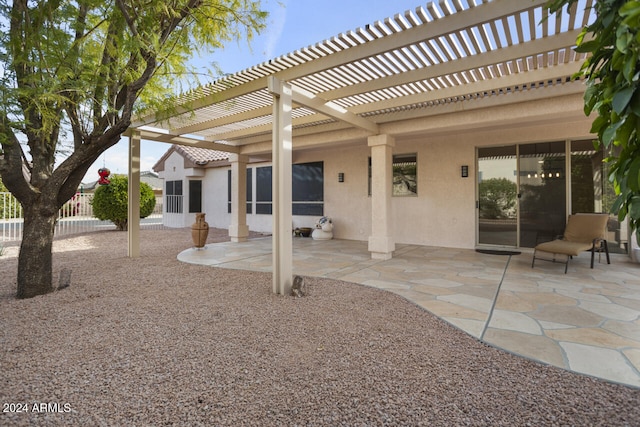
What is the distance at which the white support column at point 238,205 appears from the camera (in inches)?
383

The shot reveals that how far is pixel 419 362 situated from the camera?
2.42m

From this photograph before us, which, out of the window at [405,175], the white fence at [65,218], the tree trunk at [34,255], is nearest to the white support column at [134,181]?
the tree trunk at [34,255]

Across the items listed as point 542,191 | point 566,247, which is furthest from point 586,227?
point 542,191

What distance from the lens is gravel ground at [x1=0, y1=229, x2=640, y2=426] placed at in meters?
1.84

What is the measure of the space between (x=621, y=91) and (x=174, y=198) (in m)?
16.4

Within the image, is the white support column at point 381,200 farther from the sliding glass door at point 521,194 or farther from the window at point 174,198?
the window at point 174,198

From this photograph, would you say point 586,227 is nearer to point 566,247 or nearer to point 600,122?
point 566,247

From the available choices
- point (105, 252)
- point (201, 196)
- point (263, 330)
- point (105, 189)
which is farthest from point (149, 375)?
point (201, 196)

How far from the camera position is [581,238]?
5.98 meters

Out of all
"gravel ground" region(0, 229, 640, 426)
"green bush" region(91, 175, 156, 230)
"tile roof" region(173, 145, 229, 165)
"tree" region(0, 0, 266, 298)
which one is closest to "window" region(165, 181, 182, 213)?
"tile roof" region(173, 145, 229, 165)

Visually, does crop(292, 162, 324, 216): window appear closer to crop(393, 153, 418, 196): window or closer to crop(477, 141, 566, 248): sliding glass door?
crop(393, 153, 418, 196): window

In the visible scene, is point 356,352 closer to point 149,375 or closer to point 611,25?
point 149,375

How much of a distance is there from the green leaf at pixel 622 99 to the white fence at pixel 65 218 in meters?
13.3

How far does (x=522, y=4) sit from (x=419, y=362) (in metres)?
3.36
